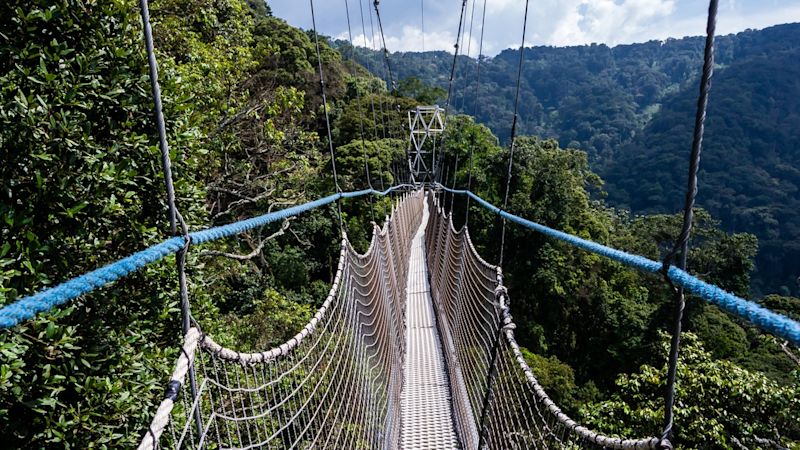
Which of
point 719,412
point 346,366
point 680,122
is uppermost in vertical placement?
point 346,366

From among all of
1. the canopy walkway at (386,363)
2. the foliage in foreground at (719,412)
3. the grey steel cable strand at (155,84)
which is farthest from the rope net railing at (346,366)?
the foliage in foreground at (719,412)

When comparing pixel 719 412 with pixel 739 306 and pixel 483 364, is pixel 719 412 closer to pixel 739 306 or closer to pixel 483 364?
pixel 483 364

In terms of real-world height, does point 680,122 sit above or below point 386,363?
below

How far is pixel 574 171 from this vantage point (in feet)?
48.0

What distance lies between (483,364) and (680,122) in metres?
40.8

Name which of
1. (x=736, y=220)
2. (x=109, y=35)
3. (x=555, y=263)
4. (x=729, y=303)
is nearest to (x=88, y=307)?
(x=109, y=35)

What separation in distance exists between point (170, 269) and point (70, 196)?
1.84 feet

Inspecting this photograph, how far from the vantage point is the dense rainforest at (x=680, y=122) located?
27.0 m

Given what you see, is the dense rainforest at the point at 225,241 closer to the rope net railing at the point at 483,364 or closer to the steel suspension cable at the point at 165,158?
the steel suspension cable at the point at 165,158

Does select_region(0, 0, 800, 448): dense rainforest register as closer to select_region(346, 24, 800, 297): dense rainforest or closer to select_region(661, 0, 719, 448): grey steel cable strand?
select_region(661, 0, 719, 448): grey steel cable strand

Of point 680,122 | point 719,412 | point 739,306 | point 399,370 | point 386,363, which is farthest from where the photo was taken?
point 680,122

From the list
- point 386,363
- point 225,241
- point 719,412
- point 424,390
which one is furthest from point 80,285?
point 719,412

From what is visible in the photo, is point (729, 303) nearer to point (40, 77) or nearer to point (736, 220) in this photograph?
point (40, 77)

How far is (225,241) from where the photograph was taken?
4.83 metres
